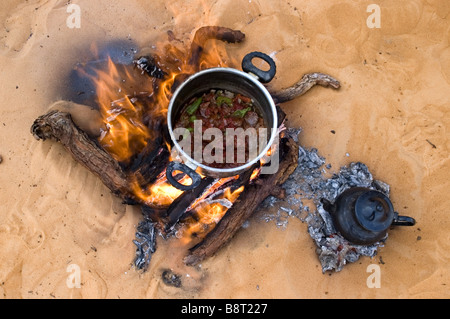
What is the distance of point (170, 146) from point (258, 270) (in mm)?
1313

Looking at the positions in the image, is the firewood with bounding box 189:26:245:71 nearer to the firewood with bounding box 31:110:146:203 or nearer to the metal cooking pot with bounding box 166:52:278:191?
the metal cooking pot with bounding box 166:52:278:191

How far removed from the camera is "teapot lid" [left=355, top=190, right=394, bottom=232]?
2543mm

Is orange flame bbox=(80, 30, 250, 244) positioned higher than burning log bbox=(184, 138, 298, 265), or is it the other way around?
orange flame bbox=(80, 30, 250, 244)

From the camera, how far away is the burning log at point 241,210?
2842mm

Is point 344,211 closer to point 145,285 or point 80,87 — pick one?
point 145,285

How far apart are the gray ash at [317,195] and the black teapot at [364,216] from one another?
0.17m

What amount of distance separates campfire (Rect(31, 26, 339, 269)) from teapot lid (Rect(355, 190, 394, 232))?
64 centimetres

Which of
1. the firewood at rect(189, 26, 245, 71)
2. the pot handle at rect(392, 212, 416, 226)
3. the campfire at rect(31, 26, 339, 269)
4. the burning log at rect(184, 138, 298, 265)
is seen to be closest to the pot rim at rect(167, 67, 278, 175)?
the campfire at rect(31, 26, 339, 269)

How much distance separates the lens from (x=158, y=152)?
2.83 meters

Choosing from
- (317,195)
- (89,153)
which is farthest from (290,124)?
(89,153)

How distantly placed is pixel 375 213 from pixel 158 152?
1.75 m

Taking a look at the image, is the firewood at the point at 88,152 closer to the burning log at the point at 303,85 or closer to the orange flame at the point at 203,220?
the orange flame at the point at 203,220

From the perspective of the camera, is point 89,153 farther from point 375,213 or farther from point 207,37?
point 375,213

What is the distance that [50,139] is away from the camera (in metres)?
3.03
